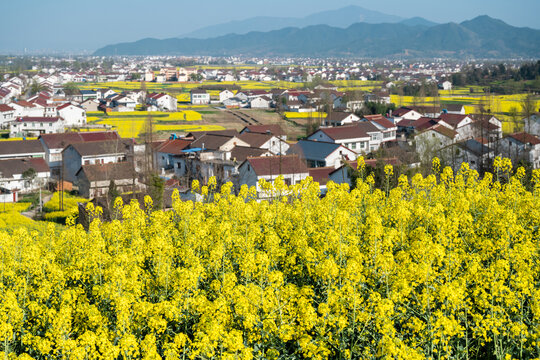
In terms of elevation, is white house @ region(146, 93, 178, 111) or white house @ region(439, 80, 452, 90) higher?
white house @ region(439, 80, 452, 90)

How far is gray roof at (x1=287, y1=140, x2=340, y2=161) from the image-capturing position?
78.1ft

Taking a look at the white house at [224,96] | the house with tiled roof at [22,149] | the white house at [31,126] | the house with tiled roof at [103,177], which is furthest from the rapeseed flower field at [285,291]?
the white house at [224,96]

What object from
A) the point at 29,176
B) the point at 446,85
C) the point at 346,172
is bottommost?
the point at 29,176

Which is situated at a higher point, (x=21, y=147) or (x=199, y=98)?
(x=199, y=98)

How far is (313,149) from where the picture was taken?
961 inches

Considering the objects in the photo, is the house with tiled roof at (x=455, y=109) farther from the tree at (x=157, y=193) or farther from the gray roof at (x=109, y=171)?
the tree at (x=157, y=193)

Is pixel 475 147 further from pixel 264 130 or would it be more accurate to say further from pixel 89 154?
pixel 89 154

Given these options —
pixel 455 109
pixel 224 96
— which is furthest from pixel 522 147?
pixel 224 96

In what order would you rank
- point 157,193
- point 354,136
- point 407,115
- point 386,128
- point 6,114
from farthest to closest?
point 6,114, point 407,115, point 386,128, point 354,136, point 157,193

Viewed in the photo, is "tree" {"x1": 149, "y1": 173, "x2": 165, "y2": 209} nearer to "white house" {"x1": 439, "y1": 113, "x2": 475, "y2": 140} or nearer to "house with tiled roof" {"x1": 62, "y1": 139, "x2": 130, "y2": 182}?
"house with tiled roof" {"x1": 62, "y1": 139, "x2": 130, "y2": 182}

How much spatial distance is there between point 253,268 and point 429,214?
276 cm

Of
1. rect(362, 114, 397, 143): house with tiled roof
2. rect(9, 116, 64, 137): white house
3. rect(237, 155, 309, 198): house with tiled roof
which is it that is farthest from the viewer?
rect(9, 116, 64, 137): white house

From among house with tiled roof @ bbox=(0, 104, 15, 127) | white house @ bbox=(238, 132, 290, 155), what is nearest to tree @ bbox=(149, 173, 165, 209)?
white house @ bbox=(238, 132, 290, 155)

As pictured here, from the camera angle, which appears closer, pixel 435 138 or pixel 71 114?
pixel 435 138
